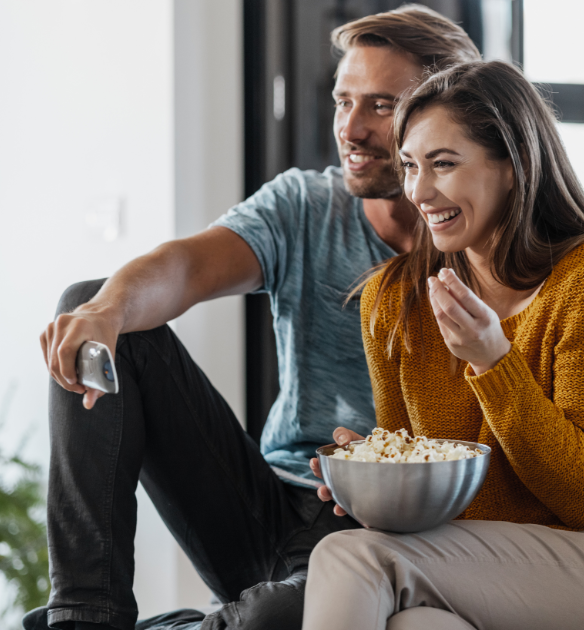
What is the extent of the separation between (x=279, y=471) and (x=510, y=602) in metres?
0.66

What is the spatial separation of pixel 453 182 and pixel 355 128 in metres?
0.46

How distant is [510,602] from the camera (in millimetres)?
906

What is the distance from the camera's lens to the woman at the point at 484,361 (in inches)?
35.4

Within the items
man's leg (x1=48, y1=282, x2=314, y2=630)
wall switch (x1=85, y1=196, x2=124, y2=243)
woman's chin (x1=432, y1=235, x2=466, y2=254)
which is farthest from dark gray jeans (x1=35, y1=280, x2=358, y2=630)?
wall switch (x1=85, y1=196, x2=124, y2=243)

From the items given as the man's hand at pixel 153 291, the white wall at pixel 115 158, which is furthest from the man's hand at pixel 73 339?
the white wall at pixel 115 158

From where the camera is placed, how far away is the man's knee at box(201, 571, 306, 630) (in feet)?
3.56

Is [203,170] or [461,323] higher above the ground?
[203,170]

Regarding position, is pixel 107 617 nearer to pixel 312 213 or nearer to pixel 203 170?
pixel 312 213

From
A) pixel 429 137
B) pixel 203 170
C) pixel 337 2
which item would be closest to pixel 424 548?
pixel 429 137

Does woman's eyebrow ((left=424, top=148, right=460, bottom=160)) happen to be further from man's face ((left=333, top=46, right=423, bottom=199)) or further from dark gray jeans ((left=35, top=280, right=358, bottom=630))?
dark gray jeans ((left=35, top=280, right=358, bottom=630))

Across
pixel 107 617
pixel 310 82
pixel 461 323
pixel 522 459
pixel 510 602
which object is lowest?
pixel 107 617

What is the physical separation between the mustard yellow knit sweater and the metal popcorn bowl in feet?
0.27

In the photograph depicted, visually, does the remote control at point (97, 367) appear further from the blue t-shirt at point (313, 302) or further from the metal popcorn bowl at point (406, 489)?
the blue t-shirt at point (313, 302)

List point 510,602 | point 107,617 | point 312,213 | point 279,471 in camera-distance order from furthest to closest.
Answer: point 312,213 → point 279,471 → point 107,617 → point 510,602
